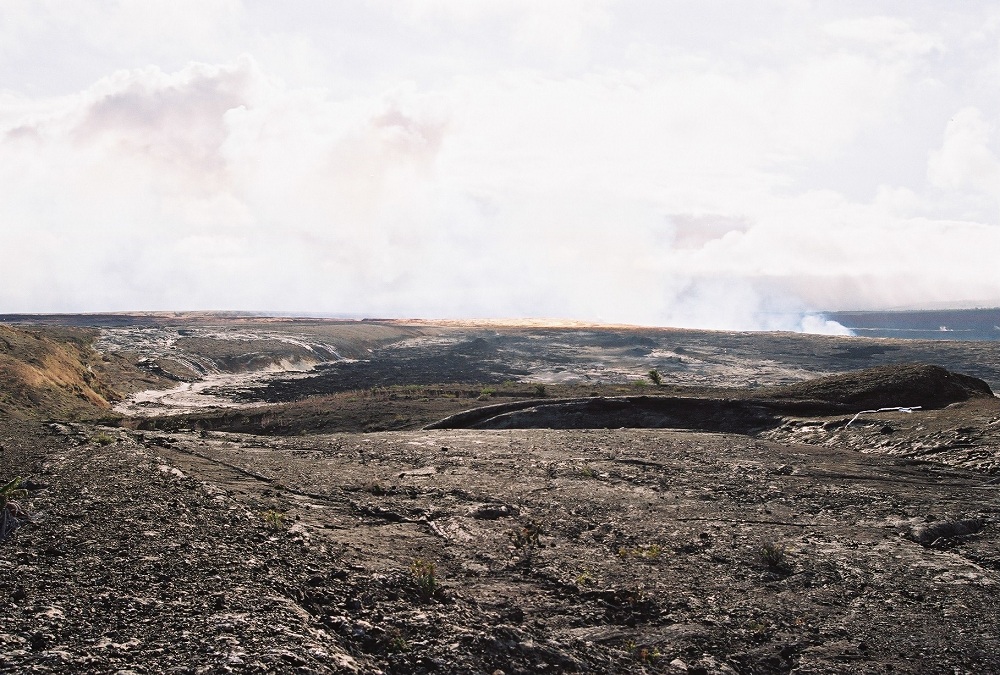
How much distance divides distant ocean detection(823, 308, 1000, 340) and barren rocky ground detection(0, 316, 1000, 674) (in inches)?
4784

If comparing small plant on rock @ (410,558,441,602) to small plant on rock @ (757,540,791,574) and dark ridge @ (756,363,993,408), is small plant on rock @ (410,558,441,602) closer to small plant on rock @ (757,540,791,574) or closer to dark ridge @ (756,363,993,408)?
small plant on rock @ (757,540,791,574)

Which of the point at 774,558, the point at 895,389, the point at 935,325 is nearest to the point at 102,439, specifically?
the point at 774,558

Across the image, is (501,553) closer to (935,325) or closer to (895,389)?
(895,389)

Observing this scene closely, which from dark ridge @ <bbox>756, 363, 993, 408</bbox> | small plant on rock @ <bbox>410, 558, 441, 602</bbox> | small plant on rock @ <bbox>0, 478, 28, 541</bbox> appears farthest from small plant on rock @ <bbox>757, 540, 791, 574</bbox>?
dark ridge @ <bbox>756, 363, 993, 408</bbox>

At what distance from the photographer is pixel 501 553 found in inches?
395

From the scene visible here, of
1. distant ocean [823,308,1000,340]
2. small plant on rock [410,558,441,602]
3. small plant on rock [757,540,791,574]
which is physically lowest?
Result: small plant on rock [757,540,791,574]

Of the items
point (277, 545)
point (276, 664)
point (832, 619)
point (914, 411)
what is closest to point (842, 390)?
point (914, 411)

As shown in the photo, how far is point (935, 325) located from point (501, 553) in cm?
15959

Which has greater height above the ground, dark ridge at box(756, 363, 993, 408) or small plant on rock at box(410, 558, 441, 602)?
dark ridge at box(756, 363, 993, 408)

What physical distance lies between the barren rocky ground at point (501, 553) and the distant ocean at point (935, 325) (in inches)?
4784

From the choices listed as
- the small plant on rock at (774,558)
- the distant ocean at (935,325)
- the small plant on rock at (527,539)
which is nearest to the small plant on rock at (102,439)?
the small plant on rock at (527,539)

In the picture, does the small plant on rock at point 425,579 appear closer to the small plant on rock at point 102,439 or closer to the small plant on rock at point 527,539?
the small plant on rock at point 527,539

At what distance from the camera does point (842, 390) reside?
25.3 meters

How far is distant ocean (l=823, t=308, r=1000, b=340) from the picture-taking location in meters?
127
